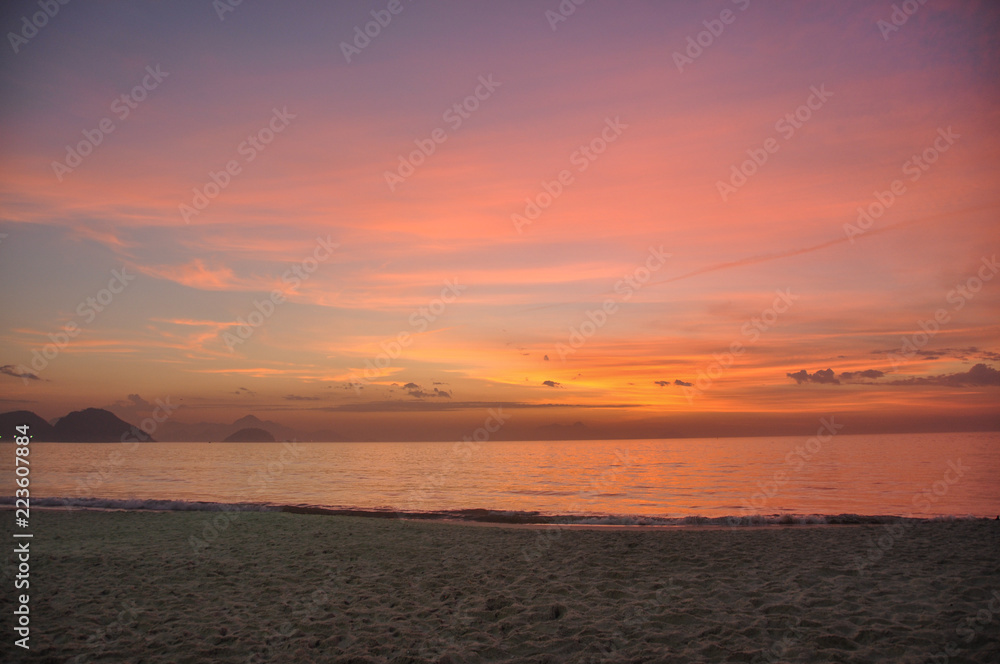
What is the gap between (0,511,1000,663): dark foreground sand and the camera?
23.7 feet

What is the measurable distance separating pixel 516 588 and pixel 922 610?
6713 millimetres

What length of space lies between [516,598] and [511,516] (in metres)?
13.5

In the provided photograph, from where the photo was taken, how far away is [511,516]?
74.7 feet

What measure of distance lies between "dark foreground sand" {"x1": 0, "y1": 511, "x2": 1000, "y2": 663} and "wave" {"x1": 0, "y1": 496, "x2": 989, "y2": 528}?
4537 mm

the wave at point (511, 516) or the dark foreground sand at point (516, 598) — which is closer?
the dark foreground sand at point (516, 598)

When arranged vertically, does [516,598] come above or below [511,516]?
below

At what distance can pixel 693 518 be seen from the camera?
69.8 ft

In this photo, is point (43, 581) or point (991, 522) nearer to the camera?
point (43, 581)

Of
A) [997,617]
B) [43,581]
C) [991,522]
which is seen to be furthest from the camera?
[991,522]

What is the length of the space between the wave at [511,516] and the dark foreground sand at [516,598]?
4537 mm

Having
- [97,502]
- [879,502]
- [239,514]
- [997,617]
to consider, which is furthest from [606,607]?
[97,502]

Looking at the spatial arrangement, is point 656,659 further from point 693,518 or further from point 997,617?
point 693,518

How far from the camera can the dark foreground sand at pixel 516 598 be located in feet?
23.7

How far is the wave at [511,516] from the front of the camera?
66.8 feet
